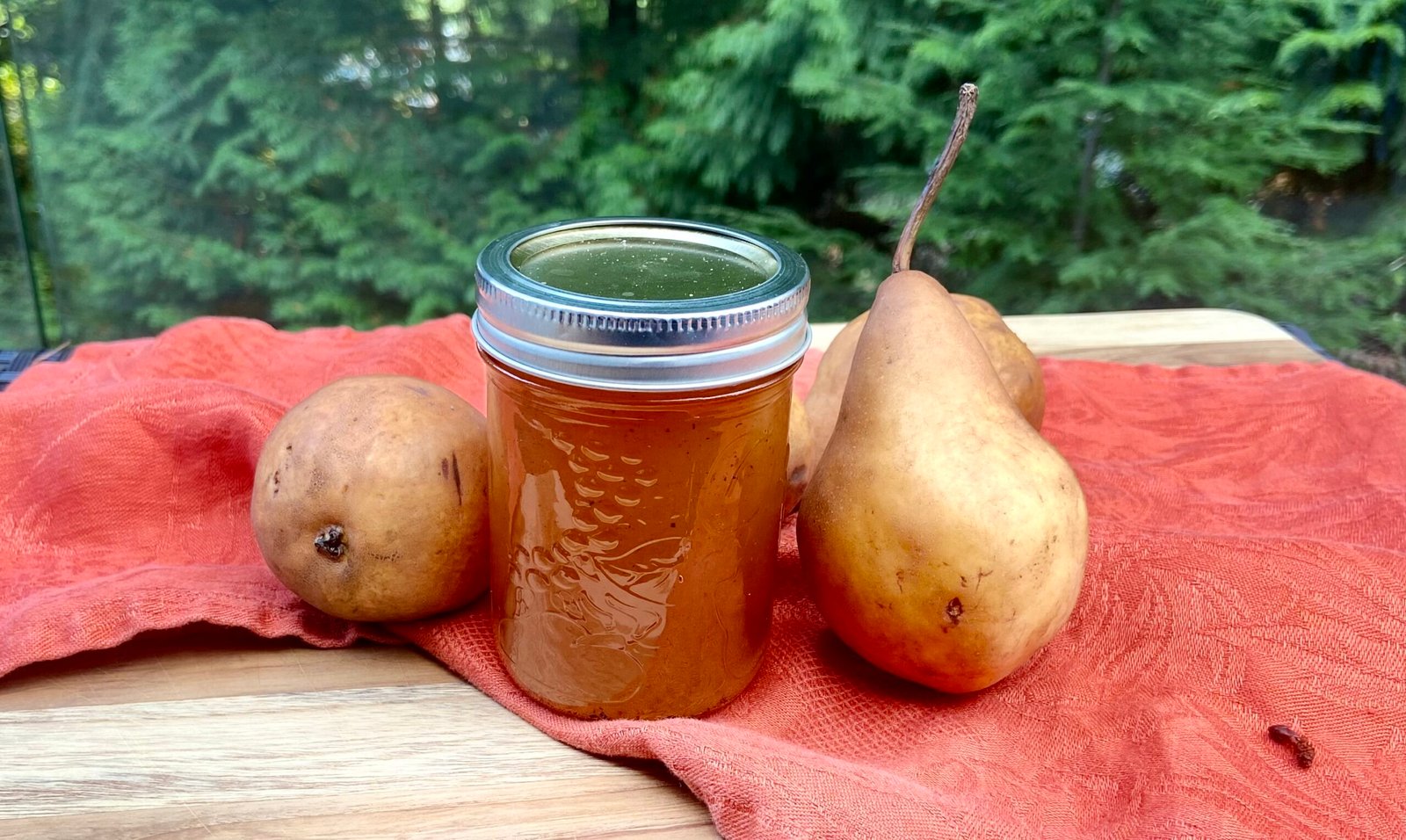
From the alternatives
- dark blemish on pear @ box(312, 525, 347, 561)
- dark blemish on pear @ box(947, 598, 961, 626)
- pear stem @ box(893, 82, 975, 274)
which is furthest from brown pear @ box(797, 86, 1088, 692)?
dark blemish on pear @ box(312, 525, 347, 561)

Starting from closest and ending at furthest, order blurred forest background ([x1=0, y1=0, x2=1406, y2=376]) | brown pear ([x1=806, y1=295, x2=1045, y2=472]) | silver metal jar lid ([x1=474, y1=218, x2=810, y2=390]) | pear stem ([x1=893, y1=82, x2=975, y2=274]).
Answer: silver metal jar lid ([x1=474, y1=218, x2=810, y2=390]) → pear stem ([x1=893, y1=82, x2=975, y2=274]) → brown pear ([x1=806, y1=295, x2=1045, y2=472]) → blurred forest background ([x1=0, y1=0, x2=1406, y2=376])

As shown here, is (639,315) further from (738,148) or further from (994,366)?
(738,148)

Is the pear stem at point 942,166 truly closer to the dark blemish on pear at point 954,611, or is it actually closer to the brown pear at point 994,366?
the brown pear at point 994,366

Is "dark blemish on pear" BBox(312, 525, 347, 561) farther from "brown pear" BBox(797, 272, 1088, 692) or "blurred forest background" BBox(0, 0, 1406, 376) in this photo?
"blurred forest background" BBox(0, 0, 1406, 376)

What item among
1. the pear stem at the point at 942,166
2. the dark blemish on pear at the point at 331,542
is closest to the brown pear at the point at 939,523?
the pear stem at the point at 942,166

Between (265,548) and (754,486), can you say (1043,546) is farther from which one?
(265,548)
